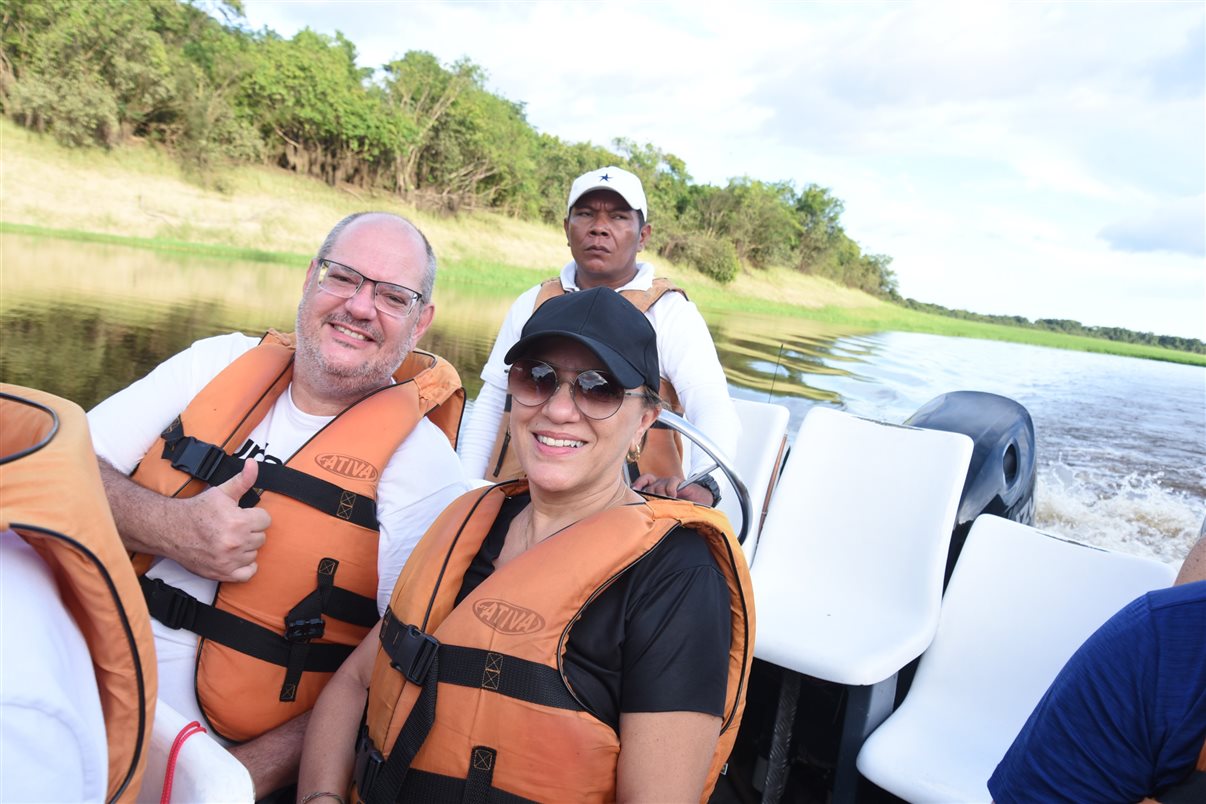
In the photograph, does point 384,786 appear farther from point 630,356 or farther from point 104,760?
point 630,356

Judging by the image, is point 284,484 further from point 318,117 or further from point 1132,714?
point 318,117

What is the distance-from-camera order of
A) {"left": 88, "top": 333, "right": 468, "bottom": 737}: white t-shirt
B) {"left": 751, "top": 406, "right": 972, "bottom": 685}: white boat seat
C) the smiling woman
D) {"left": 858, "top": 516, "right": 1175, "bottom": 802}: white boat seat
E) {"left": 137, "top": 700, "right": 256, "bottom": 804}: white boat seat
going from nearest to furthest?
{"left": 137, "top": 700, "right": 256, "bottom": 804}: white boat seat
the smiling woman
{"left": 88, "top": 333, "right": 468, "bottom": 737}: white t-shirt
{"left": 858, "top": 516, "right": 1175, "bottom": 802}: white boat seat
{"left": 751, "top": 406, "right": 972, "bottom": 685}: white boat seat

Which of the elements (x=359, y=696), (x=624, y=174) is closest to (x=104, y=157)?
(x=624, y=174)

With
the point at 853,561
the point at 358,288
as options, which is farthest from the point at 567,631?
the point at 853,561

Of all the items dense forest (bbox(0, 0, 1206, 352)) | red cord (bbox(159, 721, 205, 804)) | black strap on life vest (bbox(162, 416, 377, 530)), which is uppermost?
dense forest (bbox(0, 0, 1206, 352))

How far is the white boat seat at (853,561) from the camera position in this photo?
2.14 metres

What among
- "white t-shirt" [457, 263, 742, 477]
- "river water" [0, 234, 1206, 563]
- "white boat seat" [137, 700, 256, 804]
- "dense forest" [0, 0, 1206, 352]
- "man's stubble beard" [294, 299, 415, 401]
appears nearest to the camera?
"white boat seat" [137, 700, 256, 804]

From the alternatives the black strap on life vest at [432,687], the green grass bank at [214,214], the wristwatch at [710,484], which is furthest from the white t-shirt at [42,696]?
the green grass bank at [214,214]

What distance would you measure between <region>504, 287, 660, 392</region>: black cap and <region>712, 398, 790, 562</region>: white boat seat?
1652mm

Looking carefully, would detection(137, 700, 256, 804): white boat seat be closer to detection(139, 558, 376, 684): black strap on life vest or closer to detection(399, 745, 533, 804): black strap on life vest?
detection(399, 745, 533, 804): black strap on life vest

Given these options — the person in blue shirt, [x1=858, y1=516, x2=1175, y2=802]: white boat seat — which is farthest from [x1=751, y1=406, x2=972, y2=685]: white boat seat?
the person in blue shirt

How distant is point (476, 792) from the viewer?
1.21m

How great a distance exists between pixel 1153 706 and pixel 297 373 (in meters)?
1.69

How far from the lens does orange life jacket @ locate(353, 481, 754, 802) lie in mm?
1191
